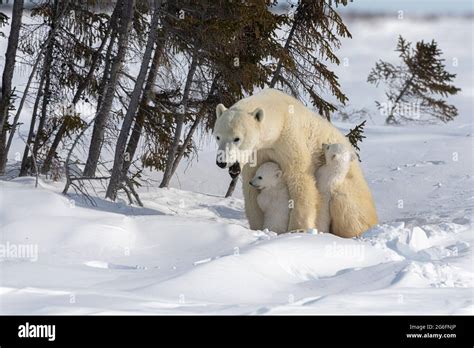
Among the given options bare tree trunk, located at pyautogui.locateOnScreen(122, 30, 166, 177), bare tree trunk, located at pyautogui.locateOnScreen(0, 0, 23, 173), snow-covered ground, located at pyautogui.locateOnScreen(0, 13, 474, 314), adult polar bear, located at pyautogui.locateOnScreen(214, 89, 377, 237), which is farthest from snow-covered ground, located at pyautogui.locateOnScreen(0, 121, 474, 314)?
bare tree trunk, located at pyautogui.locateOnScreen(0, 0, 23, 173)

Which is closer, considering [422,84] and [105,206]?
[105,206]

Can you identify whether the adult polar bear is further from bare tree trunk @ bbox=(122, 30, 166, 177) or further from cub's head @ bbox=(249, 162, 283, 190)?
bare tree trunk @ bbox=(122, 30, 166, 177)

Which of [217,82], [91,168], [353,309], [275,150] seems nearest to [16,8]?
[91,168]

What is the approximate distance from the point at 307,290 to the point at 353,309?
101cm

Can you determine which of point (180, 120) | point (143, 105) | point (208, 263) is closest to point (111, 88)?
point (143, 105)

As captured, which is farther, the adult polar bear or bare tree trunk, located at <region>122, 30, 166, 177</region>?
bare tree trunk, located at <region>122, 30, 166, 177</region>

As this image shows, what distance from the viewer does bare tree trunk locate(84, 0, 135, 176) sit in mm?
11945

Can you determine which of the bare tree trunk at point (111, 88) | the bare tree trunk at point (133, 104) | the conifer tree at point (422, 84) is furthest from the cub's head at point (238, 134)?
the conifer tree at point (422, 84)

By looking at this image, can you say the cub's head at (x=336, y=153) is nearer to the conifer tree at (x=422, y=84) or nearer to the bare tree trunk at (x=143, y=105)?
the bare tree trunk at (x=143, y=105)

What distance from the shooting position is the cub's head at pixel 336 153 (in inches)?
359

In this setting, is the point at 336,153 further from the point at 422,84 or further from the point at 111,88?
the point at 422,84

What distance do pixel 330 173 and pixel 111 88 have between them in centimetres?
429

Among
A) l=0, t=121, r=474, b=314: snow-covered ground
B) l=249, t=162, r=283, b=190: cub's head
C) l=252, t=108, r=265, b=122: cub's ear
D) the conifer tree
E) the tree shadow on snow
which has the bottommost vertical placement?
l=0, t=121, r=474, b=314: snow-covered ground

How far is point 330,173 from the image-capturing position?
9242 mm
